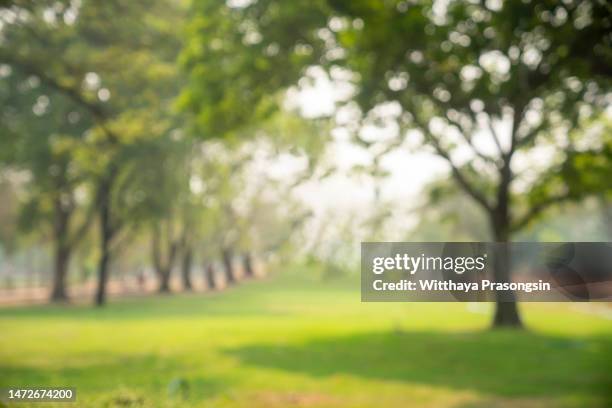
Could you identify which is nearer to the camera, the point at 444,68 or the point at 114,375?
the point at 114,375

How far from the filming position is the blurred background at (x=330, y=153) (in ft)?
39.0

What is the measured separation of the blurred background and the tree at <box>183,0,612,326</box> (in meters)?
0.06

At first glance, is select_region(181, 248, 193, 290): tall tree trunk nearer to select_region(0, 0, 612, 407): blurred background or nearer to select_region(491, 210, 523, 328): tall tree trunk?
select_region(0, 0, 612, 407): blurred background

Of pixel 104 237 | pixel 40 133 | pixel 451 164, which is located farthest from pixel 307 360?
pixel 40 133

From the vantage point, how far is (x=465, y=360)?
13750 millimetres

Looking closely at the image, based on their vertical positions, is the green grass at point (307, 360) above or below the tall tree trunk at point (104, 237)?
below

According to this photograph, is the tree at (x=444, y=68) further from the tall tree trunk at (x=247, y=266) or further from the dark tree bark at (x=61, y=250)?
the tall tree trunk at (x=247, y=266)

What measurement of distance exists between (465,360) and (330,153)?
1280 centimetres

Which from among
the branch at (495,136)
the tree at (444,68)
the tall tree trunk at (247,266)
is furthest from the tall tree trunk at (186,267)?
the branch at (495,136)

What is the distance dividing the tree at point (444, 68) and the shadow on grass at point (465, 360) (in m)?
2.03

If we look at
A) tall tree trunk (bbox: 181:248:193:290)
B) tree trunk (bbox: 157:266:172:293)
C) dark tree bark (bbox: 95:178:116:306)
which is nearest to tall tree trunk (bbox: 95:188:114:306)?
dark tree bark (bbox: 95:178:116:306)

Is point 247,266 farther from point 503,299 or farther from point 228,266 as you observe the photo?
point 503,299

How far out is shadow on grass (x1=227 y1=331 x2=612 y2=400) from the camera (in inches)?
448

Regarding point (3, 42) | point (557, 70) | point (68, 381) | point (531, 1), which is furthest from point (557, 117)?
point (3, 42)
